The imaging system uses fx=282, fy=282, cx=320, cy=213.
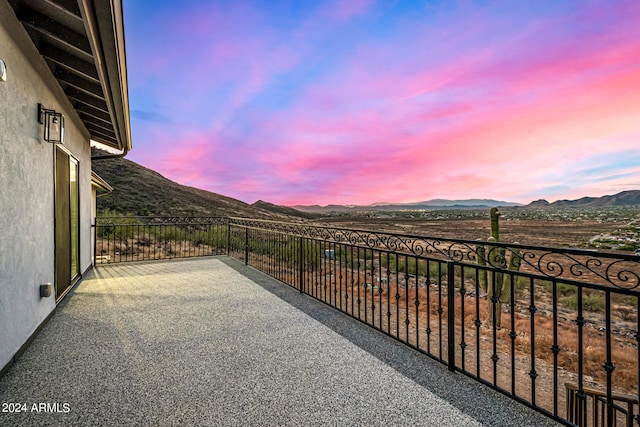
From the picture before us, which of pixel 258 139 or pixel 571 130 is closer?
pixel 571 130

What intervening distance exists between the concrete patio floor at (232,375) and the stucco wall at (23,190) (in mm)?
373

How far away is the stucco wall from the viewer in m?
2.24

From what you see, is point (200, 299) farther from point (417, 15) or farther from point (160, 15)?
point (417, 15)

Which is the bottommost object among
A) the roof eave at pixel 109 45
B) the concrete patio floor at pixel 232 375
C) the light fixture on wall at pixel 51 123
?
the concrete patio floor at pixel 232 375

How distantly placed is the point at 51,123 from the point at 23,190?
109cm

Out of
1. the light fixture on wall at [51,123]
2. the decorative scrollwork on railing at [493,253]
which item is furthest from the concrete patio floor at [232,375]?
the light fixture on wall at [51,123]

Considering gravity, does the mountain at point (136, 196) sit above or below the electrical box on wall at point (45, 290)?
above

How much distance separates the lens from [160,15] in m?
6.34

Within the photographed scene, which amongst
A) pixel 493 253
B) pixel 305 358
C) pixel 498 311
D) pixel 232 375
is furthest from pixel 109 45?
pixel 498 311

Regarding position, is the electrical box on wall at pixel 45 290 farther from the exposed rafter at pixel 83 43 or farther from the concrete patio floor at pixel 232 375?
the exposed rafter at pixel 83 43

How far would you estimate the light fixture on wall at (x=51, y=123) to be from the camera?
3.10 m

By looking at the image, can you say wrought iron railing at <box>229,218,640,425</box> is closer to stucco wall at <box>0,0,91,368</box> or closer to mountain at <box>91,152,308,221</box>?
stucco wall at <box>0,0,91,368</box>

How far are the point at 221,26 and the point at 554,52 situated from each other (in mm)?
7685

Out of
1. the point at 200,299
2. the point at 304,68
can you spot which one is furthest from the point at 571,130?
the point at 200,299
